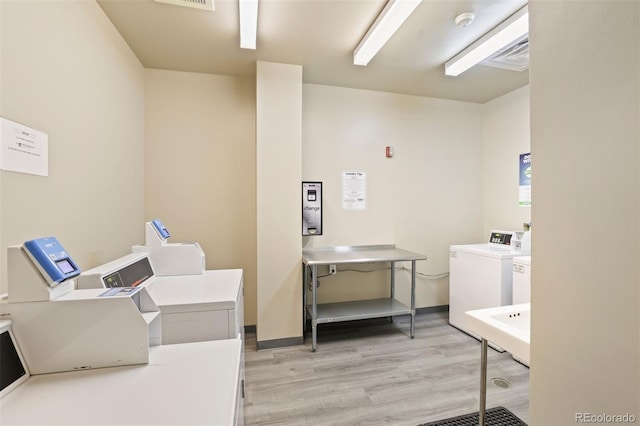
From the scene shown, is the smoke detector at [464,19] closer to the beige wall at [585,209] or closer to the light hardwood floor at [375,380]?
the beige wall at [585,209]

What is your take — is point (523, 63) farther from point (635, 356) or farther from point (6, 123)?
point (6, 123)

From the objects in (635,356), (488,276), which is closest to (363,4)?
(635,356)

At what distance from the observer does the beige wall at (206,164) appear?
2672 mm

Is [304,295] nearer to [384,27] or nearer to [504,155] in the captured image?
[384,27]

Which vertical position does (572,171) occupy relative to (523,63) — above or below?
below

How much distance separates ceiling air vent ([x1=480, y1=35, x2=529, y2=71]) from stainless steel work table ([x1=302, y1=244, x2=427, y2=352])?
1.84 m

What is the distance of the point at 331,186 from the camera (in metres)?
3.10

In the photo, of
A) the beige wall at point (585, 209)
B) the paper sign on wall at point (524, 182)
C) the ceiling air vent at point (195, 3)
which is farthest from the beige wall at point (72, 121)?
the paper sign on wall at point (524, 182)

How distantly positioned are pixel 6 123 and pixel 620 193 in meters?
2.06

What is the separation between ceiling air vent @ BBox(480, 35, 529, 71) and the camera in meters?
2.08

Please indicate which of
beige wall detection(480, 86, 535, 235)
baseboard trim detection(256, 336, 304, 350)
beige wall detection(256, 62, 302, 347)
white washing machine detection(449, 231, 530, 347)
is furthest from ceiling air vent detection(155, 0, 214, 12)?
beige wall detection(480, 86, 535, 235)

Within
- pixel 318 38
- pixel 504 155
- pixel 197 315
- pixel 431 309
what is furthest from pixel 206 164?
pixel 504 155

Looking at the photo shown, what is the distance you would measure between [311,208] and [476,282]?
186cm

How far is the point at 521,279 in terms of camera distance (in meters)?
2.44
